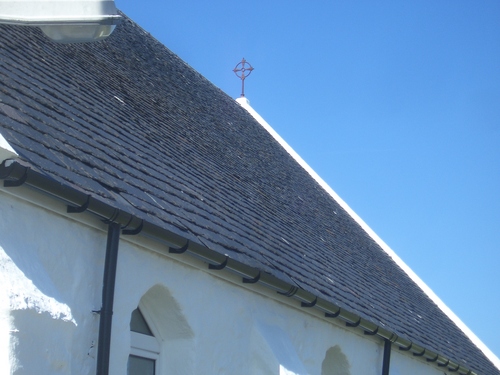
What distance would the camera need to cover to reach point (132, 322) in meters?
7.71

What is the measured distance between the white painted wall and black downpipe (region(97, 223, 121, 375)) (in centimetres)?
7

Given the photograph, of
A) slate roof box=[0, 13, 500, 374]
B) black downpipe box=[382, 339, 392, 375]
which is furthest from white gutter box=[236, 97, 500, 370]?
black downpipe box=[382, 339, 392, 375]

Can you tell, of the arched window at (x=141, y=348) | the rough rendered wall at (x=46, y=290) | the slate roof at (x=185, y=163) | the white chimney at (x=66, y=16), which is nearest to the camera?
the white chimney at (x=66, y=16)

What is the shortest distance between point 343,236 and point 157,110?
5.68 meters

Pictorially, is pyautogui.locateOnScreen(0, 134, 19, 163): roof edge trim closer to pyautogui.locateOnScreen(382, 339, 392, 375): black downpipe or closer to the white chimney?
the white chimney

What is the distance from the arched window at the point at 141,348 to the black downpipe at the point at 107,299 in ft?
3.81

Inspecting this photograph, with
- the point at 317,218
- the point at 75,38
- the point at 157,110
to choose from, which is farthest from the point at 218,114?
the point at 75,38

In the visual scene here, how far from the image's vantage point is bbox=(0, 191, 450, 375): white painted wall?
17.6ft

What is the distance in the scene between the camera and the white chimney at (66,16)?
13.9 feet

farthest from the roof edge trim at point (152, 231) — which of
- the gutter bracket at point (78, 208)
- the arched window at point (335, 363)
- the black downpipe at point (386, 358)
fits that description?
the black downpipe at point (386, 358)

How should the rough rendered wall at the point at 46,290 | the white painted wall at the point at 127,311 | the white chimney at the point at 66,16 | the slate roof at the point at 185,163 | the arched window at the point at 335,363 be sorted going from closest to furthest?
the white chimney at the point at 66,16 → the rough rendered wall at the point at 46,290 → the white painted wall at the point at 127,311 → the slate roof at the point at 185,163 → the arched window at the point at 335,363

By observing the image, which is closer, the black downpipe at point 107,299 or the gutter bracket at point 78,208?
the gutter bracket at point 78,208

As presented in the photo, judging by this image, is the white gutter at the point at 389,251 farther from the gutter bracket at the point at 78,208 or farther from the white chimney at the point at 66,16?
Answer: the white chimney at the point at 66,16

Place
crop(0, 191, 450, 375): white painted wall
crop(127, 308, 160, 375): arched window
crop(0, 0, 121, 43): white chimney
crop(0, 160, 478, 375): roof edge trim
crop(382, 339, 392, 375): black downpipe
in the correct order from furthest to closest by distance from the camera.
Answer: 1. crop(382, 339, 392, 375): black downpipe
2. crop(127, 308, 160, 375): arched window
3. crop(0, 160, 478, 375): roof edge trim
4. crop(0, 191, 450, 375): white painted wall
5. crop(0, 0, 121, 43): white chimney
